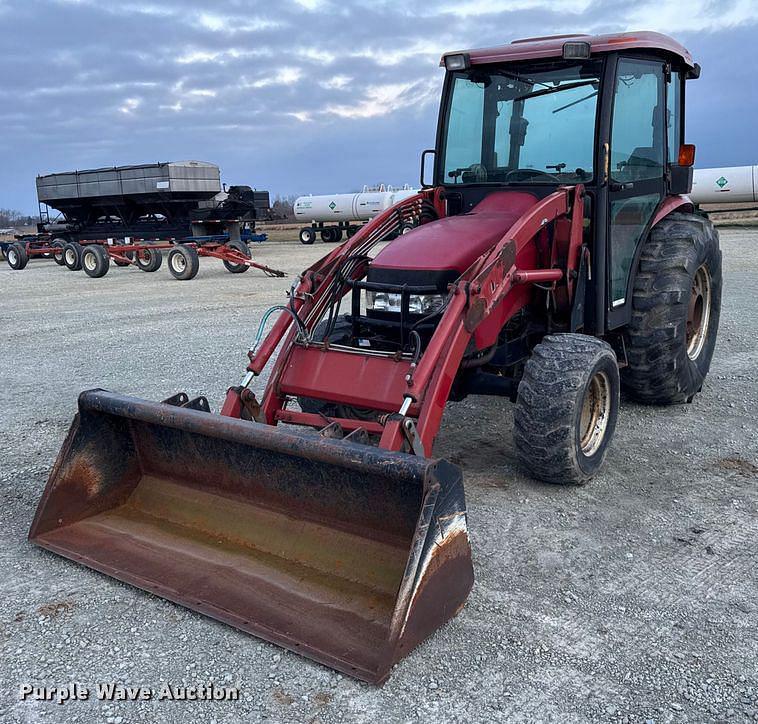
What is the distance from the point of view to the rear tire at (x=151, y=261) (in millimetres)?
20109

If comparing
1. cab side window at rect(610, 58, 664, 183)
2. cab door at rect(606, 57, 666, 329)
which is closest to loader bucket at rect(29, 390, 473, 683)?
cab door at rect(606, 57, 666, 329)

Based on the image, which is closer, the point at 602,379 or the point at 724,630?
the point at 724,630

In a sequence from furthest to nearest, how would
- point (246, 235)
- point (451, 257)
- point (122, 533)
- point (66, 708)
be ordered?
point (246, 235)
point (451, 257)
point (122, 533)
point (66, 708)

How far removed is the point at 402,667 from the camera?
10.2 feet

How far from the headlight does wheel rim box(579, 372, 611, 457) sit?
1031 mm

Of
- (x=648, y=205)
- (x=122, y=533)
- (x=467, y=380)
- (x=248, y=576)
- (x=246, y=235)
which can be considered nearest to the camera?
(x=248, y=576)

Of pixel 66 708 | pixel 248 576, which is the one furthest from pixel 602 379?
pixel 66 708

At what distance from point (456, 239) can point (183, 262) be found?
555 inches

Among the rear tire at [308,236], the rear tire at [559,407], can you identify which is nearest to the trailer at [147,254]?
the rear tire at [308,236]

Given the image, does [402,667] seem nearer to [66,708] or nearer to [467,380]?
[66,708]

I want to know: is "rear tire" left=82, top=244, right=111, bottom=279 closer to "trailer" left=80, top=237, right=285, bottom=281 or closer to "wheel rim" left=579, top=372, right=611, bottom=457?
"trailer" left=80, top=237, right=285, bottom=281

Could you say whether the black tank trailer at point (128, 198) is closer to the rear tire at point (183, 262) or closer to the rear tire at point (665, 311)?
the rear tire at point (183, 262)

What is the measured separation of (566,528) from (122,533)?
2.25 metres

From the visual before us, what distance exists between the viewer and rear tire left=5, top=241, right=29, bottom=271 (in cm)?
2348
